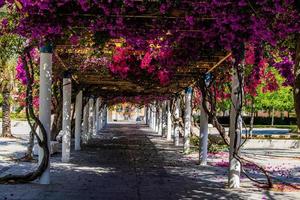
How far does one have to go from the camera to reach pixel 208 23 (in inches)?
410

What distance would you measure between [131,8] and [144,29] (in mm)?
993

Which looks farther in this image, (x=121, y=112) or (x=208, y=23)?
(x=121, y=112)

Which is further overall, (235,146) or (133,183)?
(133,183)

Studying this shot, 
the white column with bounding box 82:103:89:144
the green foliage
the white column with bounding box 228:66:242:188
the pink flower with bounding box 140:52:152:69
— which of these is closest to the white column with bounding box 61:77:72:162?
the pink flower with bounding box 140:52:152:69

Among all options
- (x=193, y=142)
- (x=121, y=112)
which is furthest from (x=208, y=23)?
(x=121, y=112)

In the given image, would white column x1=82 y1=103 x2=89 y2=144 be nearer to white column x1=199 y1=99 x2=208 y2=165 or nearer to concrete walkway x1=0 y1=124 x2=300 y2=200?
concrete walkway x1=0 y1=124 x2=300 y2=200

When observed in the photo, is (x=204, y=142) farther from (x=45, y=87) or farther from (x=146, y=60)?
(x=45, y=87)

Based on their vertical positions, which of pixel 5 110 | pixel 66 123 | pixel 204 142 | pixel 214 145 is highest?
pixel 5 110

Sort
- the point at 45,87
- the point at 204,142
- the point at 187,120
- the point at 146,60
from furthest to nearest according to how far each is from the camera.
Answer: the point at 187,120 → the point at 204,142 → the point at 146,60 → the point at 45,87

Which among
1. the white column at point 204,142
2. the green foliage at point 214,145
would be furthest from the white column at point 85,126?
the white column at point 204,142

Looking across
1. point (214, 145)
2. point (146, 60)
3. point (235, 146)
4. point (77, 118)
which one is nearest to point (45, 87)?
point (235, 146)

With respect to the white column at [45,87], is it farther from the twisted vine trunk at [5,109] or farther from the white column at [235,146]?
the twisted vine trunk at [5,109]

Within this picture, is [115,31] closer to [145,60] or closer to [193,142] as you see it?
[145,60]

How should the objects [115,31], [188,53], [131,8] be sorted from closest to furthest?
[131,8]
[115,31]
[188,53]
